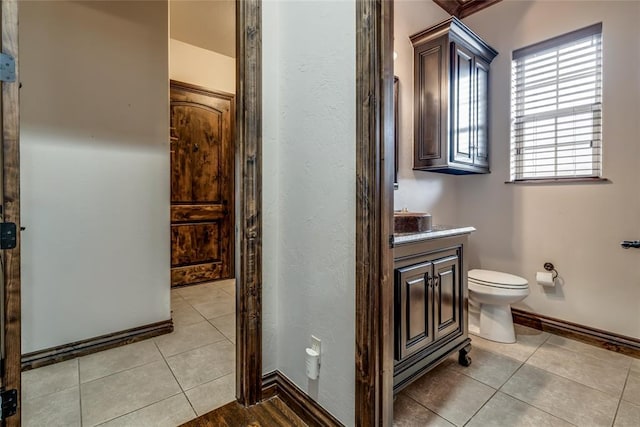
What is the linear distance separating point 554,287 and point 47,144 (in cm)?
361

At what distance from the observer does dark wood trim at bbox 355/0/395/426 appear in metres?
1.08

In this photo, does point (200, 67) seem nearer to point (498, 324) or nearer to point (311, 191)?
point (311, 191)

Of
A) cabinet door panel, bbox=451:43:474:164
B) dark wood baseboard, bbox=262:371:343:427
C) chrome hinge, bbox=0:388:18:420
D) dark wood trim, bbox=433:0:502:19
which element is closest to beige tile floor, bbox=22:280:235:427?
dark wood baseboard, bbox=262:371:343:427

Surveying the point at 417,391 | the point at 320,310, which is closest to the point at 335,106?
the point at 320,310

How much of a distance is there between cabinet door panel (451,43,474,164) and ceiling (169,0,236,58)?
204 cm

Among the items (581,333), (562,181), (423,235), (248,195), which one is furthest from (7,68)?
(581,333)

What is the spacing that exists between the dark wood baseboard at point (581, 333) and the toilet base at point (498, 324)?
384 mm

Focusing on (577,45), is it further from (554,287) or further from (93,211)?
(93,211)

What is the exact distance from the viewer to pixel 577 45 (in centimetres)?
229

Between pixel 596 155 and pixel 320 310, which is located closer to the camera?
pixel 320 310

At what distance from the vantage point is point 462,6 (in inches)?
112

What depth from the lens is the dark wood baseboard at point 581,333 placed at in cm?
206

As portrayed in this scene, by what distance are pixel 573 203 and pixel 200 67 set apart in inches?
153

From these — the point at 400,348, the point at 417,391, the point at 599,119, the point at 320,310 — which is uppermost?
the point at 599,119
